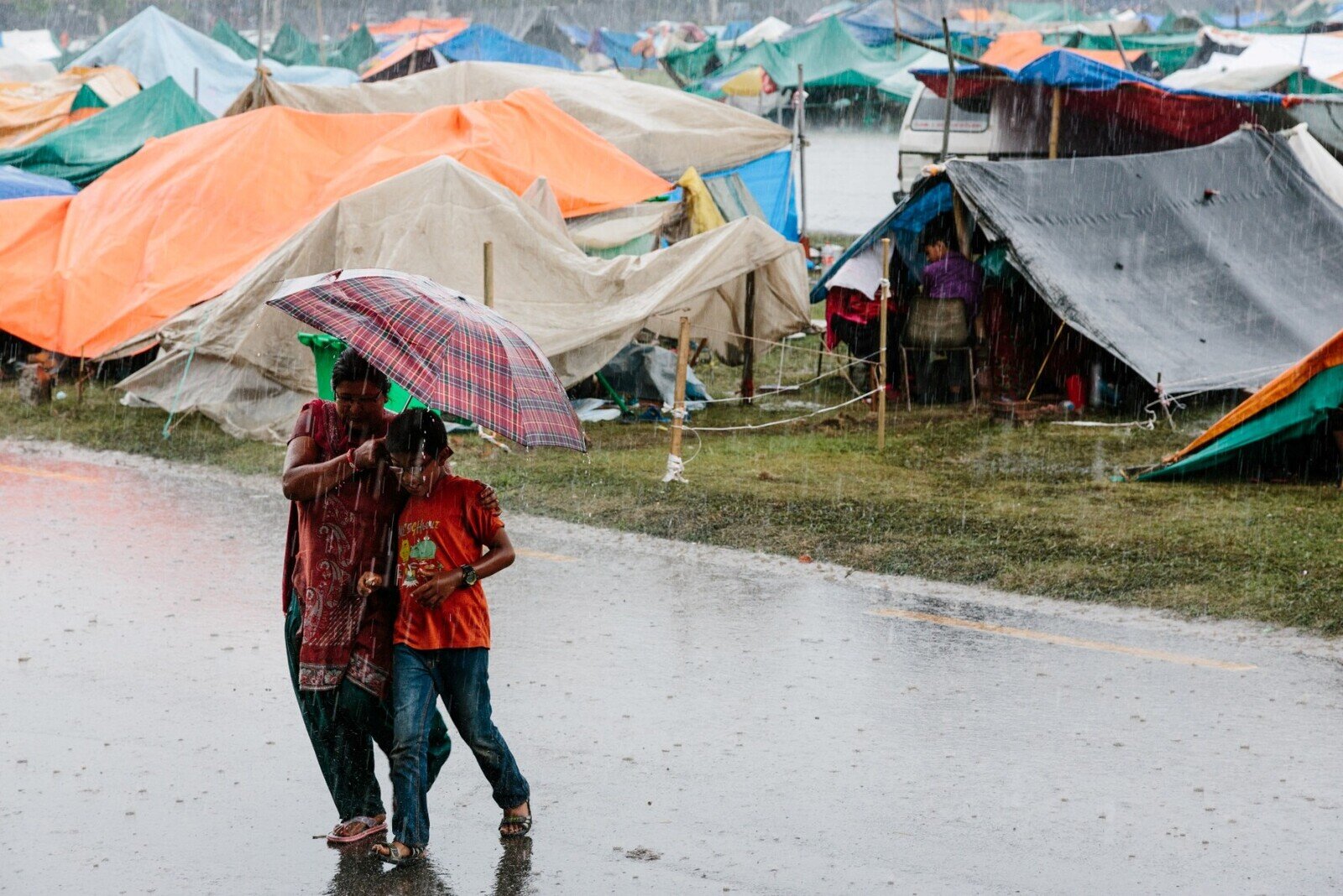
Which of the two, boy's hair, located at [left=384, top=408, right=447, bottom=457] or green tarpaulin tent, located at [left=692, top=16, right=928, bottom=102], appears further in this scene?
green tarpaulin tent, located at [left=692, top=16, right=928, bottom=102]

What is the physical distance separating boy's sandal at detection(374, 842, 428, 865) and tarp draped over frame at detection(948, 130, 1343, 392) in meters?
8.57

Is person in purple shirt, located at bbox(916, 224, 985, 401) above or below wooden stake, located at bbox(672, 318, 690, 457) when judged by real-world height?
above

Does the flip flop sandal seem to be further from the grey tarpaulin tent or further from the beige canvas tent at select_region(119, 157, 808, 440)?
the grey tarpaulin tent

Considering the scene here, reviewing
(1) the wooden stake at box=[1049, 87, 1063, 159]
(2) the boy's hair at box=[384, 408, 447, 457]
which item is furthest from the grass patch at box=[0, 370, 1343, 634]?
(1) the wooden stake at box=[1049, 87, 1063, 159]

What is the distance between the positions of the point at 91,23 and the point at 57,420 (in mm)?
64453

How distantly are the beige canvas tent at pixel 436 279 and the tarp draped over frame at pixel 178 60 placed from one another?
19.7 m

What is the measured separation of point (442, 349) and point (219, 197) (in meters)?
10.8

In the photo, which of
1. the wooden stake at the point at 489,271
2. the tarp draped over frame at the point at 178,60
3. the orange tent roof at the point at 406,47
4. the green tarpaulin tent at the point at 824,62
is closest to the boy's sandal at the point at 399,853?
the wooden stake at the point at 489,271

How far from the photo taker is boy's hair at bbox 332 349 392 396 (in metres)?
4.57

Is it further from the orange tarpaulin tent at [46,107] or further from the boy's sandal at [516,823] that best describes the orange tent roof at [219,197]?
the boy's sandal at [516,823]

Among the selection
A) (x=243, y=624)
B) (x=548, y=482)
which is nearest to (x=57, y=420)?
(x=548, y=482)

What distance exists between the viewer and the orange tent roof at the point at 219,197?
13836 millimetres

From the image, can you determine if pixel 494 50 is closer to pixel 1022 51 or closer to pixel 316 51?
pixel 1022 51

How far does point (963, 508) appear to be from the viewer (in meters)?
9.67
